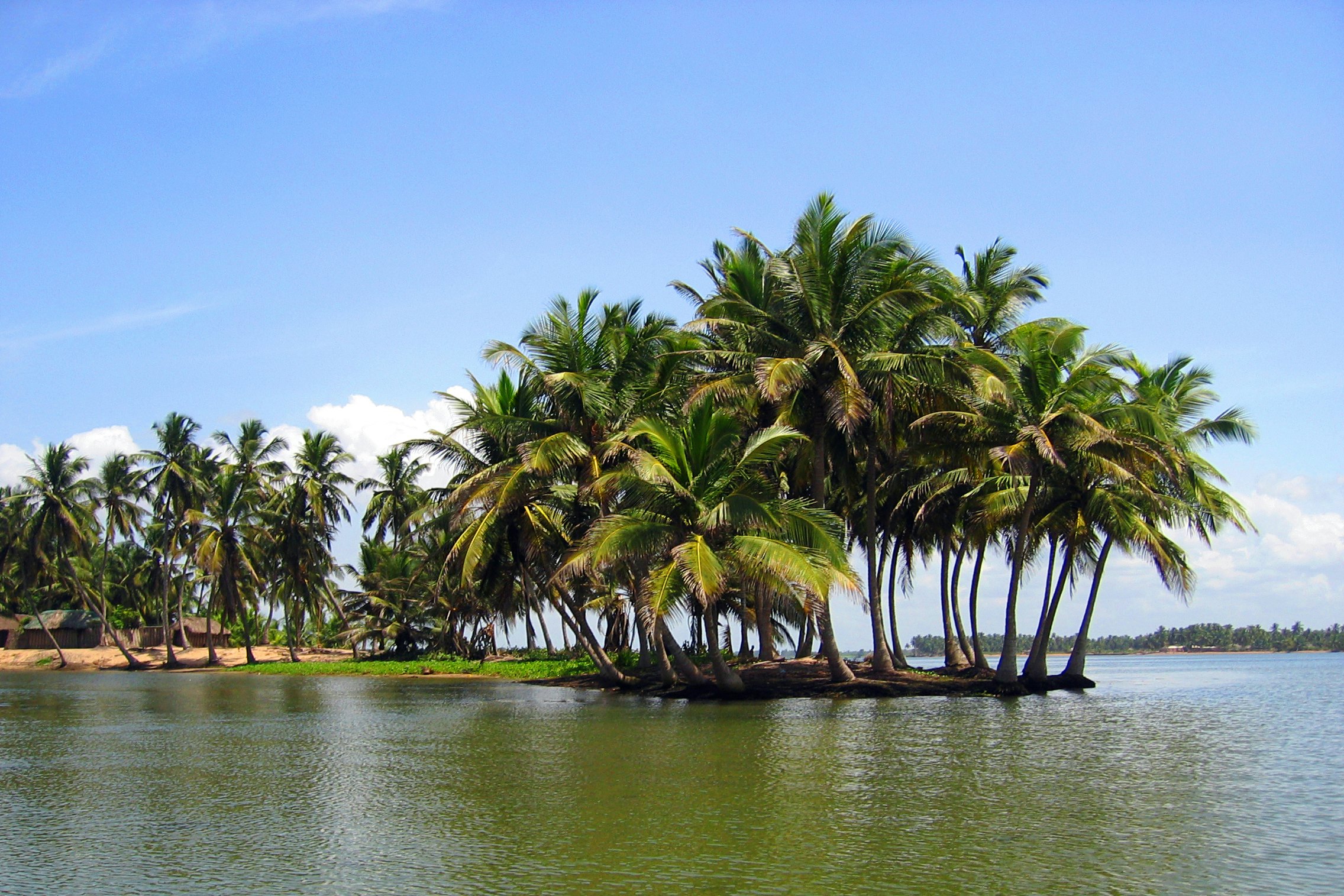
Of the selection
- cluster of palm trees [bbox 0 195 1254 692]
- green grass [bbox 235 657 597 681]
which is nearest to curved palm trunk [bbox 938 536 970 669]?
cluster of palm trees [bbox 0 195 1254 692]

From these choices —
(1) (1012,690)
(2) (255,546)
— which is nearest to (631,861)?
(1) (1012,690)

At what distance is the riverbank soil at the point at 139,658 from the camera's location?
185ft

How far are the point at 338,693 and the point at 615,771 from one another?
828 inches

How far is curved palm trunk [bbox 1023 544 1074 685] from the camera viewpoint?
27.5 m

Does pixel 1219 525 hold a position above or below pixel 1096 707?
above

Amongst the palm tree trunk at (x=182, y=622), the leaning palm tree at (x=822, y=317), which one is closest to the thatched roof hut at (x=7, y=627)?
the palm tree trunk at (x=182, y=622)

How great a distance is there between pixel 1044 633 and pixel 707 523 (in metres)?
11.0

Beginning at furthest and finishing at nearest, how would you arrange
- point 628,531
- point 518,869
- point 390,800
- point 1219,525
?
point 1219,525, point 628,531, point 390,800, point 518,869

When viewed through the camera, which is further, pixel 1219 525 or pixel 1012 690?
pixel 1219 525

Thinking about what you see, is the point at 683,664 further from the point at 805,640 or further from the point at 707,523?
the point at 805,640

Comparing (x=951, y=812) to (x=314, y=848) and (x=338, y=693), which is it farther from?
(x=338, y=693)

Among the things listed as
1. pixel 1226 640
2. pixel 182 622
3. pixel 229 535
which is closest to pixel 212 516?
pixel 229 535

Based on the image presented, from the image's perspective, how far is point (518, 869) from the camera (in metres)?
8.45

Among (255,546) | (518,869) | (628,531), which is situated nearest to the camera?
(518,869)
